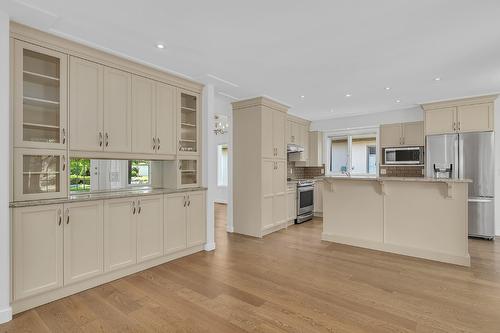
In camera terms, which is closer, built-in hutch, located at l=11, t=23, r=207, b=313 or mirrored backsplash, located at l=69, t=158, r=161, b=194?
built-in hutch, located at l=11, t=23, r=207, b=313

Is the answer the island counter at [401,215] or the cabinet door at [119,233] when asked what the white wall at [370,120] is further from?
the cabinet door at [119,233]

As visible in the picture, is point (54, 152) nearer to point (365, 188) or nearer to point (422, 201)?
point (365, 188)

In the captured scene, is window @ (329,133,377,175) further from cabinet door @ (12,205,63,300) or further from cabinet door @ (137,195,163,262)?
cabinet door @ (12,205,63,300)

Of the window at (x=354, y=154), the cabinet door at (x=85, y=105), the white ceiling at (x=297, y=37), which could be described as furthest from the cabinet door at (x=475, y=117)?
the cabinet door at (x=85, y=105)

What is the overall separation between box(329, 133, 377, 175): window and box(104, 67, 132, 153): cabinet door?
5664 millimetres

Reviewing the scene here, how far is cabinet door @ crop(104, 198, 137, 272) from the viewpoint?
303 centimetres

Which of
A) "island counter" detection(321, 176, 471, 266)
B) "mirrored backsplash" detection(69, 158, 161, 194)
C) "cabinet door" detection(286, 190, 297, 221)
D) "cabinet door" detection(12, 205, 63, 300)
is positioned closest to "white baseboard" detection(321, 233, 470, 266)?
"island counter" detection(321, 176, 471, 266)

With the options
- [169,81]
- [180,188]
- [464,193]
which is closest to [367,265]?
[464,193]

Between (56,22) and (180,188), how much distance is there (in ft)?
7.77

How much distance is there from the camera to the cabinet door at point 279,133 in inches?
216

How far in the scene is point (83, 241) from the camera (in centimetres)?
282

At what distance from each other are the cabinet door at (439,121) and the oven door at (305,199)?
2781mm

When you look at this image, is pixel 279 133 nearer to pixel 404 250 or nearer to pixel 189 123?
pixel 189 123
